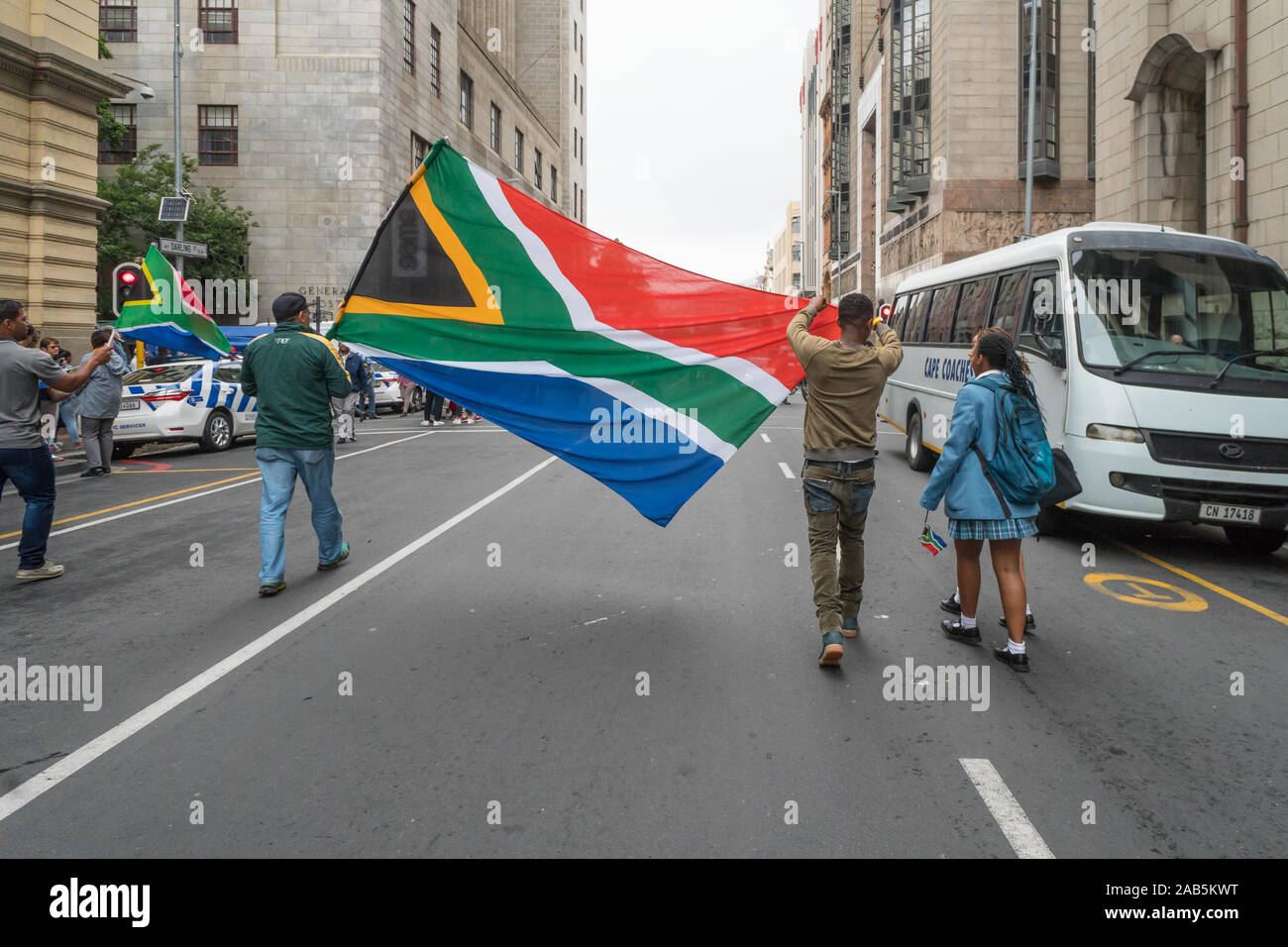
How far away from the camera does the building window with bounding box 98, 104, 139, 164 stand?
34.8 meters

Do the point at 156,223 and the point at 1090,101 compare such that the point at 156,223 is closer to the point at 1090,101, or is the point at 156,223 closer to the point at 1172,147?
the point at 1172,147

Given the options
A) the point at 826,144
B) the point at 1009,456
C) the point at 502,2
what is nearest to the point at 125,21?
the point at 502,2

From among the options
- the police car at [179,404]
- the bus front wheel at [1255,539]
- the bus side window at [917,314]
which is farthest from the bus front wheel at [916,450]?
the police car at [179,404]

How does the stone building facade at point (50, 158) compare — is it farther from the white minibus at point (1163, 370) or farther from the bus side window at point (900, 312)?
the white minibus at point (1163, 370)

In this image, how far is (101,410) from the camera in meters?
14.6

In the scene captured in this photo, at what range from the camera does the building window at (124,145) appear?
3478 cm

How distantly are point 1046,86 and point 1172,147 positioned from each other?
18479mm

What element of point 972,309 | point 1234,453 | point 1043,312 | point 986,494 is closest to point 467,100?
point 972,309

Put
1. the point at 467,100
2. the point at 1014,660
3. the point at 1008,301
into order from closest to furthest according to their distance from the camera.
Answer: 1. the point at 1014,660
2. the point at 1008,301
3. the point at 467,100

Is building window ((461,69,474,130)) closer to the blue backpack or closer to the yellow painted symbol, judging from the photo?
the yellow painted symbol

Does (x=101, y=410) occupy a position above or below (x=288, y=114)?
Result: below

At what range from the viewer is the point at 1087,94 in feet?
120

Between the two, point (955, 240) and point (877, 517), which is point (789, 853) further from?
point (955, 240)
